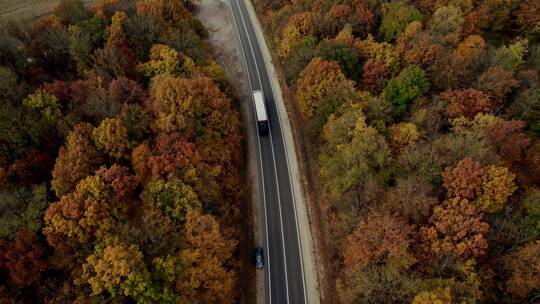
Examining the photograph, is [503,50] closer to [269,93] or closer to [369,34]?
[369,34]

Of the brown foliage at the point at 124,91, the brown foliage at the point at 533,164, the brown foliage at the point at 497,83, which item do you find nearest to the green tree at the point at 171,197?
the brown foliage at the point at 124,91

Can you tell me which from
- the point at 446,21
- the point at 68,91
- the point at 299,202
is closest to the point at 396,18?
the point at 446,21

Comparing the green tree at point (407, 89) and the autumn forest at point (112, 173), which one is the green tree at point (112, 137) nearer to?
the autumn forest at point (112, 173)

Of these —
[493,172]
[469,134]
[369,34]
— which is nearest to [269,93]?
[369,34]

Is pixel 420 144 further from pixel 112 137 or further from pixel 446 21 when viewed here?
pixel 112 137

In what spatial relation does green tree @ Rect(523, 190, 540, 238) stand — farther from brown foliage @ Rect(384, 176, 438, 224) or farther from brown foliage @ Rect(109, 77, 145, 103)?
brown foliage @ Rect(109, 77, 145, 103)

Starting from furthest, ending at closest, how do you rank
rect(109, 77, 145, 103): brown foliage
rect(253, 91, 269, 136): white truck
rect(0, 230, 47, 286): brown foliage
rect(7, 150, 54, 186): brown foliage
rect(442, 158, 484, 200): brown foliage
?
rect(253, 91, 269, 136): white truck
rect(109, 77, 145, 103): brown foliage
rect(7, 150, 54, 186): brown foliage
rect(442, 158, 484, 200): brown foliage
rect(0, 230, 47, 286): brown foliage

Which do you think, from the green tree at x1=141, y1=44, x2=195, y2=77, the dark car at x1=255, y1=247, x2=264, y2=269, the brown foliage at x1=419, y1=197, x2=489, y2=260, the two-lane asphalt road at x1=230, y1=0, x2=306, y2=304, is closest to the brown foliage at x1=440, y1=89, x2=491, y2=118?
the brown foliage at x1=419, y1=197, x2=489, y2=260
